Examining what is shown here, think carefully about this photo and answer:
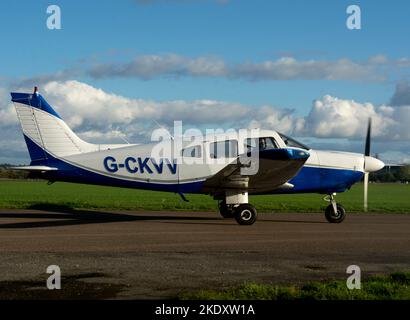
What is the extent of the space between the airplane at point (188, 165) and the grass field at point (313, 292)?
8.53 m

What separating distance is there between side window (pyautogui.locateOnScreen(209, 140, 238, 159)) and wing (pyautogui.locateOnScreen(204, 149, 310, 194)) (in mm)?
678

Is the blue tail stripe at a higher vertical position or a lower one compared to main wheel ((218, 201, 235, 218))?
higher

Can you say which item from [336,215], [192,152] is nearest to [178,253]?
[192,152]

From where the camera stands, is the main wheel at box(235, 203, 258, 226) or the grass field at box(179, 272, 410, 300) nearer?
the grass field at box(179, 272, 410, 300)

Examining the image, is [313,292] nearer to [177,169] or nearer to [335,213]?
[177,169]

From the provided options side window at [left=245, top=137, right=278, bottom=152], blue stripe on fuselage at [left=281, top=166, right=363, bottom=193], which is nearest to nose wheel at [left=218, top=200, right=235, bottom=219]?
blue stripe on fuselage at [left=281, top=166, right=363, bottom=193]

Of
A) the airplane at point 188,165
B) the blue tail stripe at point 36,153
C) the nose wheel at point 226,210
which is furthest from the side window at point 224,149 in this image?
the blue tail stripe at point 36,153

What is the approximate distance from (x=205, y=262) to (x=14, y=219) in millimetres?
10124

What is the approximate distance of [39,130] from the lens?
1638 centimetres

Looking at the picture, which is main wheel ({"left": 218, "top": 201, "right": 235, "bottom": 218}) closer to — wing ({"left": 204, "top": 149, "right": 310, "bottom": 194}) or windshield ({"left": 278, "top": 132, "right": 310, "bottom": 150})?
wing ({"left": 204, "top": 149, "right": 310, "bottom": 194})

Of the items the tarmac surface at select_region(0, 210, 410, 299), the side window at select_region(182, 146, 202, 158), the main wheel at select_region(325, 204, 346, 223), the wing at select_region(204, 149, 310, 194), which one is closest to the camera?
the tarmac surface at select_region(0, 210, 410, 299)

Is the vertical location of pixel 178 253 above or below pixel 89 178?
below

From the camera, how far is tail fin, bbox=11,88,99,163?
1628 cm

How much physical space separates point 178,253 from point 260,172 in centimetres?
562
